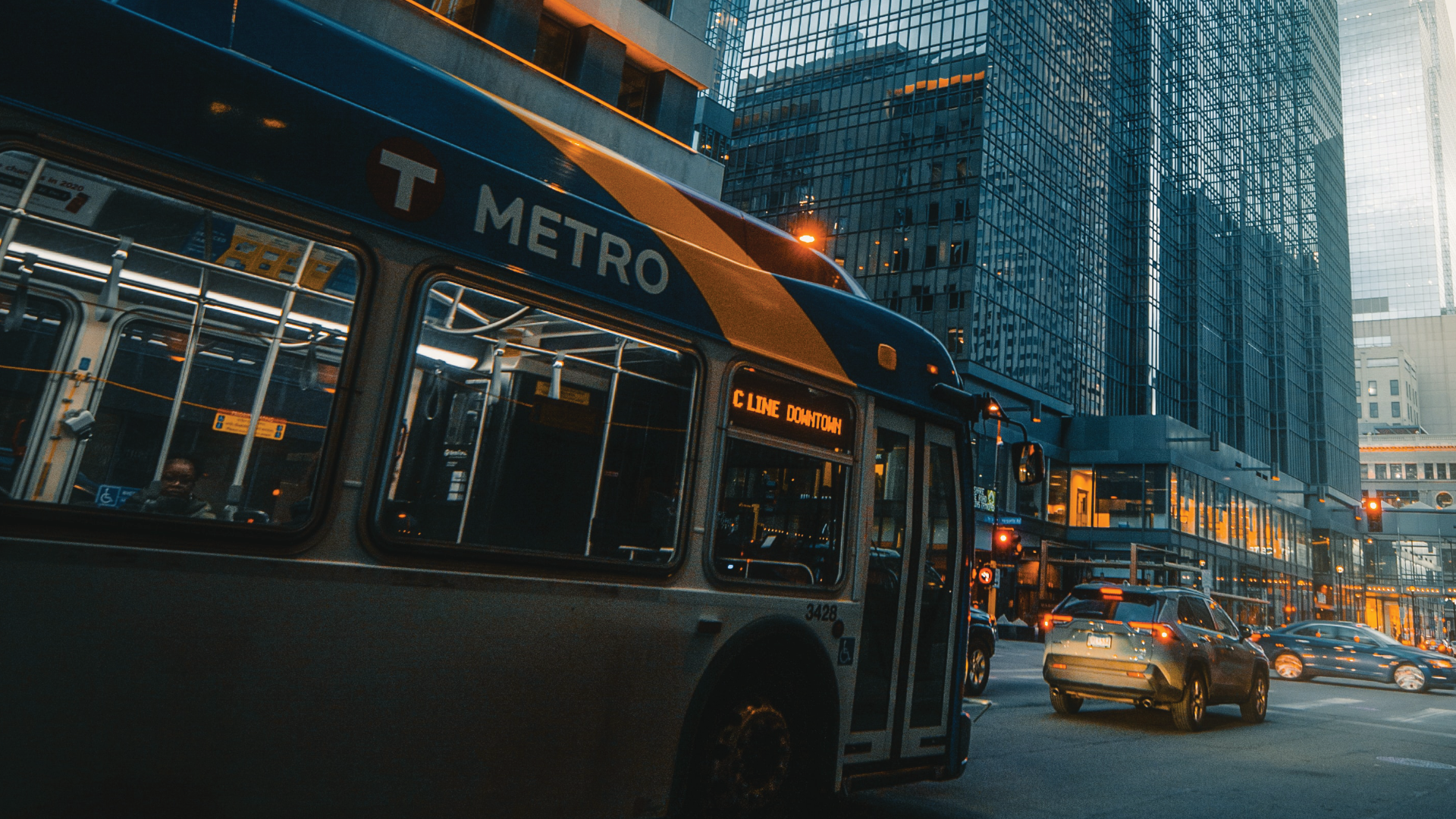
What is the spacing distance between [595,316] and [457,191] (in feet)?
2.48

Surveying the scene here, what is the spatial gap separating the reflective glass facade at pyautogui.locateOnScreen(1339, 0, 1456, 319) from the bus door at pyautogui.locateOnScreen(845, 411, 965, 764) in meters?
183

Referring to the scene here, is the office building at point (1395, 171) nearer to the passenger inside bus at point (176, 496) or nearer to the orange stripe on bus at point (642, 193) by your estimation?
the orange stripe on bus at point (642, 193)

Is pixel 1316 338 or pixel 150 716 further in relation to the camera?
pixel 1316 338

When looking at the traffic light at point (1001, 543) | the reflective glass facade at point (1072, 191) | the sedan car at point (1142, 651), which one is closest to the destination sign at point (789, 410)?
the sedan car at point (1142, 651)

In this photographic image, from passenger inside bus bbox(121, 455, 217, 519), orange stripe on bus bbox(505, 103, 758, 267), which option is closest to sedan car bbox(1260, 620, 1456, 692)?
orange stripe on bus bbox(505, 103, 758, 267)

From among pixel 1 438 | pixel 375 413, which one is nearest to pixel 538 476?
pixel 375 413

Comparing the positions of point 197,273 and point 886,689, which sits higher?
point 197,273

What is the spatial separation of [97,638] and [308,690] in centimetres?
63

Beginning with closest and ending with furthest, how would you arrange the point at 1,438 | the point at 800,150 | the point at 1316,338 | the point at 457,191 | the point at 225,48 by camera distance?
the point at 1,438, the point at 225,48, the point at 457,191, the point at 800,150, the point at 1316,338

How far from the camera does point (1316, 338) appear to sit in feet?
282

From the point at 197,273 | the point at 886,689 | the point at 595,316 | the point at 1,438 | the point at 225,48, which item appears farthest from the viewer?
the point at 886,689

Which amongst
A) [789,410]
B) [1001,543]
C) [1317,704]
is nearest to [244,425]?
[789,410]

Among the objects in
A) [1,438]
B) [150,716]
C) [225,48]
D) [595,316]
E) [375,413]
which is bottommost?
[150,716]

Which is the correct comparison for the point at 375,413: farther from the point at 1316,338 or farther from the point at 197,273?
the point at 1316,338
